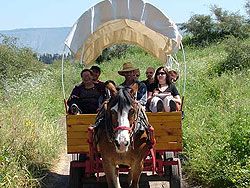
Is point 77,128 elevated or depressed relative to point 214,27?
depressed

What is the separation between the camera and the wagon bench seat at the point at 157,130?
21.9 feet

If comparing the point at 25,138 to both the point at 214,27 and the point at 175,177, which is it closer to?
the point at 175,177

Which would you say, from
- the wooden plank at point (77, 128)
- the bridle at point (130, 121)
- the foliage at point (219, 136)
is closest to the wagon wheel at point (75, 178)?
the wooden plank at point (77, 128)

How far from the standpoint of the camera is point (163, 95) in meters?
7.55

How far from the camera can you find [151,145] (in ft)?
19.9

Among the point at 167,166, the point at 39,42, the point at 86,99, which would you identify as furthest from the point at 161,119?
the point at 39,42

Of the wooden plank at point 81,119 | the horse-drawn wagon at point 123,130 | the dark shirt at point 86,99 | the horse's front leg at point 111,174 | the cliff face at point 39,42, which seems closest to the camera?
the horse-drawn wagon at point 123,130

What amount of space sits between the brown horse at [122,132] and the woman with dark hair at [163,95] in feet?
3.50

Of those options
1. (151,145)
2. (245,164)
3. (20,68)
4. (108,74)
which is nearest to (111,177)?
(151,145)

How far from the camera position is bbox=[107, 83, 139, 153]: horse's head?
5.40 meters

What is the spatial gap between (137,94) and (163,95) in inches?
21.9

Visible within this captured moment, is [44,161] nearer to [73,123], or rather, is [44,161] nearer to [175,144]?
[73,123]

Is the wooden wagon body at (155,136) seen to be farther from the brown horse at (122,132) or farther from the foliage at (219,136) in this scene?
the foliage at (219,136)

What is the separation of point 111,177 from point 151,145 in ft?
1.98
